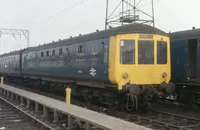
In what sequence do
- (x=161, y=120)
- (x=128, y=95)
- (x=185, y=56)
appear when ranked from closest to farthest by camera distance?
(x=161, y=120) → (x=128, y=95) → (x=185, y=56)

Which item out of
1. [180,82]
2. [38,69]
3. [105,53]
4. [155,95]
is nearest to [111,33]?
[105,53]

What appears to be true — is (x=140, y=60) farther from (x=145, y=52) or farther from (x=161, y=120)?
(x=161, y=120)

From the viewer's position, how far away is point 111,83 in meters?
12.6

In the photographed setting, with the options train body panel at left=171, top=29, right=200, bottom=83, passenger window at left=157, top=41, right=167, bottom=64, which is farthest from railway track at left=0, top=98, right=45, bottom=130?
train body panel at left=171, top=29, right=200, bottom=83

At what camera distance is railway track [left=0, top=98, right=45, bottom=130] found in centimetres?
1108

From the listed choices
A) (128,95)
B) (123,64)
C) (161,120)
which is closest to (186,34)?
(123,64)

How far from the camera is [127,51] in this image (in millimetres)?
12727

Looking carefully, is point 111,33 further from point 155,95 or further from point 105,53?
point 155,95

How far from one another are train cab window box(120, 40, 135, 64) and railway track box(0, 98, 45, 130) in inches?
148

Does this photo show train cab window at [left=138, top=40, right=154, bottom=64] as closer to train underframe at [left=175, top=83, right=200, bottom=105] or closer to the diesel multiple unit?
the diesel multiple unit

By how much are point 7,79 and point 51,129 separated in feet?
93.3

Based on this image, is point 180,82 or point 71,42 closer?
point 180,82

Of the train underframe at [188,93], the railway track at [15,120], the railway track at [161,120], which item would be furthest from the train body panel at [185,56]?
the railway track at [15,120]

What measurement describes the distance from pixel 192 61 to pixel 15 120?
303 inches
